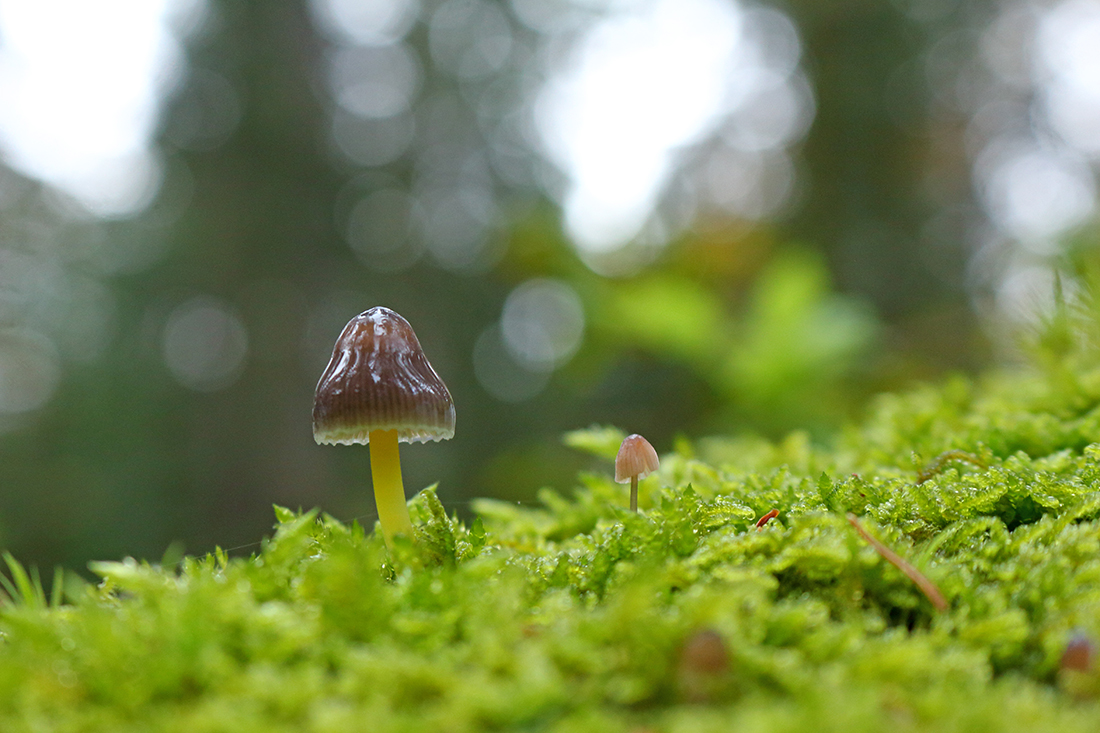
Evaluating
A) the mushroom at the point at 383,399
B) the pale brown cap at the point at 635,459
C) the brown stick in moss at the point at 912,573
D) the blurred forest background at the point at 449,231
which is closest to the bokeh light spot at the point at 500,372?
the blurred forest background at the point at 449,231

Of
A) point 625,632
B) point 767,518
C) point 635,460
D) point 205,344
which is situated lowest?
point 625,632


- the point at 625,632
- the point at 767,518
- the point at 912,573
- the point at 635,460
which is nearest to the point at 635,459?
the point at 635,460

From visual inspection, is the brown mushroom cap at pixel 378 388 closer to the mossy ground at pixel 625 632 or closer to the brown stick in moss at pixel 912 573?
the mossy ground at pixel 625 632

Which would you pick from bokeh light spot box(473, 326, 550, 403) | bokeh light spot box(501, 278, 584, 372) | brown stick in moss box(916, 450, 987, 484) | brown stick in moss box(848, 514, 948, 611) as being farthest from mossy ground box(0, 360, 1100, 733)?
bokeh light spot box(473, 326, 550, 403)

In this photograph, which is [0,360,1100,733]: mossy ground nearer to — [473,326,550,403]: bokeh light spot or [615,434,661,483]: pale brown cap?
[615,434,661,483]: pale brown cap

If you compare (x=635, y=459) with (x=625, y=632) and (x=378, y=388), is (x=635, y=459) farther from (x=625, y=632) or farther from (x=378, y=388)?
(x=625, y=632)

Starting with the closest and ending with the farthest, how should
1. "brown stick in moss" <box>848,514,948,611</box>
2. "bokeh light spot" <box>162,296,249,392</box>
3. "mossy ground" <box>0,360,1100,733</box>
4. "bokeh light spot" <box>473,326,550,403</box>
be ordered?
"mossy ground" <box>0,360,1100,733</box> < "brown stick in moss" <box>848,514,948,611</box> < "bokeh light spot" <box>162,296,249,392</box> < "bokeh light spot" <box>473,326,550,403</box>

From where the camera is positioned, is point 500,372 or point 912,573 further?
point 500,372
